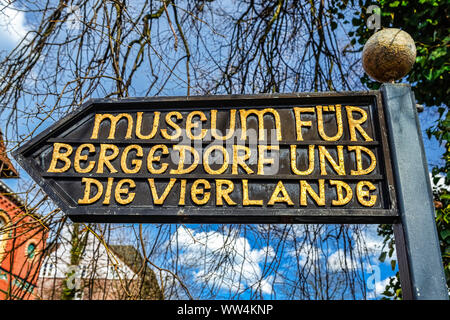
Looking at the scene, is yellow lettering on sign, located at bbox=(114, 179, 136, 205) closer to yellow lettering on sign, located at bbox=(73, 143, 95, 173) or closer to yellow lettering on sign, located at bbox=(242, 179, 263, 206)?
yellow lettering on sign, located at bbox=(73, 143, 95, 173)

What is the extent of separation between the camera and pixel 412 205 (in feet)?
4.45

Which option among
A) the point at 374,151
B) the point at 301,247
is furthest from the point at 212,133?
the point at 301,247

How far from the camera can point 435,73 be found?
331 cm

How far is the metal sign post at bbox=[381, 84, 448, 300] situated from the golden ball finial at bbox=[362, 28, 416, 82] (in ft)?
0.19

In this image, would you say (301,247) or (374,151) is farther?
(301,247)

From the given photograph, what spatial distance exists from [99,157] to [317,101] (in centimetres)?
91

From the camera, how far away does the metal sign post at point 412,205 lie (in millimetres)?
1260

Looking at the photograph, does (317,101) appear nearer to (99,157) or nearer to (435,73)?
(99,157)

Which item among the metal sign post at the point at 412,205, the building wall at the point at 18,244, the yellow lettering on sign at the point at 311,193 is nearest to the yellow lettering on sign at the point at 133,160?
the yellow lettering on sign at the point at 311,193

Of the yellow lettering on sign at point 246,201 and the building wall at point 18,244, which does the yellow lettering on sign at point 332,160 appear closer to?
the yellow lettering on sign at point 246,201

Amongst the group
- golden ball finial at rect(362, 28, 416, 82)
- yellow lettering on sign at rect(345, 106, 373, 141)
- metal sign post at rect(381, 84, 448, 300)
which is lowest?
metal sign post at rect(381, 84, 448, 300)

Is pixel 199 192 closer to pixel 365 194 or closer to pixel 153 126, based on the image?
pixel 153 126

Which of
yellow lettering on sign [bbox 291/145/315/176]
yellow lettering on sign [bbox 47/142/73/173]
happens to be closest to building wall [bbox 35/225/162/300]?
yellow lettering on sign [bbox 47/142/73/173]

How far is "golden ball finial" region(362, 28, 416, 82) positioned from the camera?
153 cm
